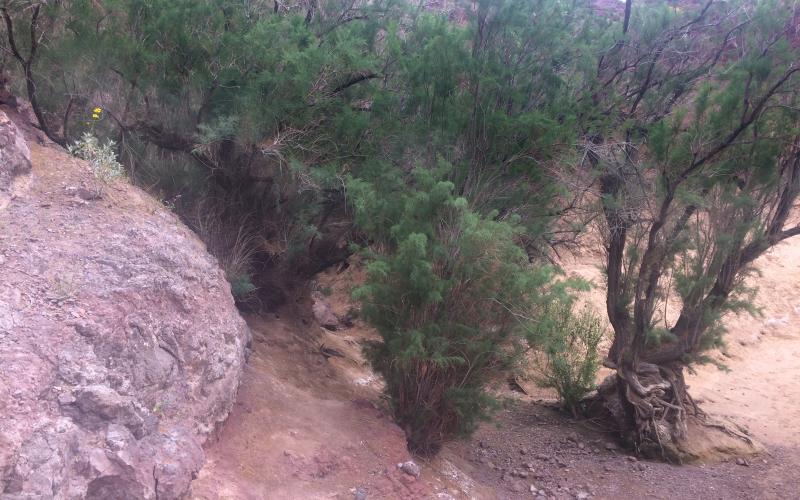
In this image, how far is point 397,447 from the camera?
6.79 meters

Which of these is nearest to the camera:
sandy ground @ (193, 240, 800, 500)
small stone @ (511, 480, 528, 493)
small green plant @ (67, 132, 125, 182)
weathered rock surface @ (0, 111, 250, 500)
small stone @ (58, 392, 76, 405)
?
weathered rock surface @ (0, 111, 250, 500)

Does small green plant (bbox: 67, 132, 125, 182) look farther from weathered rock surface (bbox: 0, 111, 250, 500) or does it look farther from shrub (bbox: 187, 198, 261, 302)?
shrub (bbox: 187, 198, 261, 302)

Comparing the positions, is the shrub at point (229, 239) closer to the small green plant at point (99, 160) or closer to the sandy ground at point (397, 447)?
the sandy ground at point (397, 447)

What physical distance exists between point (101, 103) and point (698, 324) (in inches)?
323

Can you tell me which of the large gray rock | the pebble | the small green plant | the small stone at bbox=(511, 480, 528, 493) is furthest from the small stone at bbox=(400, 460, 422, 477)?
the large gray rock

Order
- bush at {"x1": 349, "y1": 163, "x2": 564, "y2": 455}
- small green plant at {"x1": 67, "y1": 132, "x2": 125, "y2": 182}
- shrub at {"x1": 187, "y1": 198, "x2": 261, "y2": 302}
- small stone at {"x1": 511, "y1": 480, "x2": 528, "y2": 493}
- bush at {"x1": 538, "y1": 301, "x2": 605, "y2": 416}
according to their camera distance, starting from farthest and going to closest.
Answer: bush at {"x1": 538, "y1": 301, "x2": 605, "y2": 416}
shrub at {"x1": 187, "y1": 198, "x2": 261, "y2": 302}
small stone at {"x1": 511, "y1": 480, "x2": 528, "y2": 493}
bush at {"x1": 349, "y1": 163, "x2": 564, "y2": 455}
small green plant at {"x1": 67, "y1": 132, "x2": 125, "y2": 182}

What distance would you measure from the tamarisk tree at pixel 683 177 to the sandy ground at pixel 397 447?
3.22 ft

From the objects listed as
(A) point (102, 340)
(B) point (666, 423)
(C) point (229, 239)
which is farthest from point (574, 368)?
(A) point (102, 340)

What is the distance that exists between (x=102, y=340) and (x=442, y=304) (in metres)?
3.38

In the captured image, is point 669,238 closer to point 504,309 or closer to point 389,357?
point 504,309

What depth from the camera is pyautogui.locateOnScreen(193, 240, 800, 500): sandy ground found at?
5.66 m

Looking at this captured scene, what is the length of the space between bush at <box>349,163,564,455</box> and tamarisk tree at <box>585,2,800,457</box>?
2620 mm

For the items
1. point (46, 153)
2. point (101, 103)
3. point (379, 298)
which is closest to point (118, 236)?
point (46, 153)

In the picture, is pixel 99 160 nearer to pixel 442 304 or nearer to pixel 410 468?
pixel 442 304
